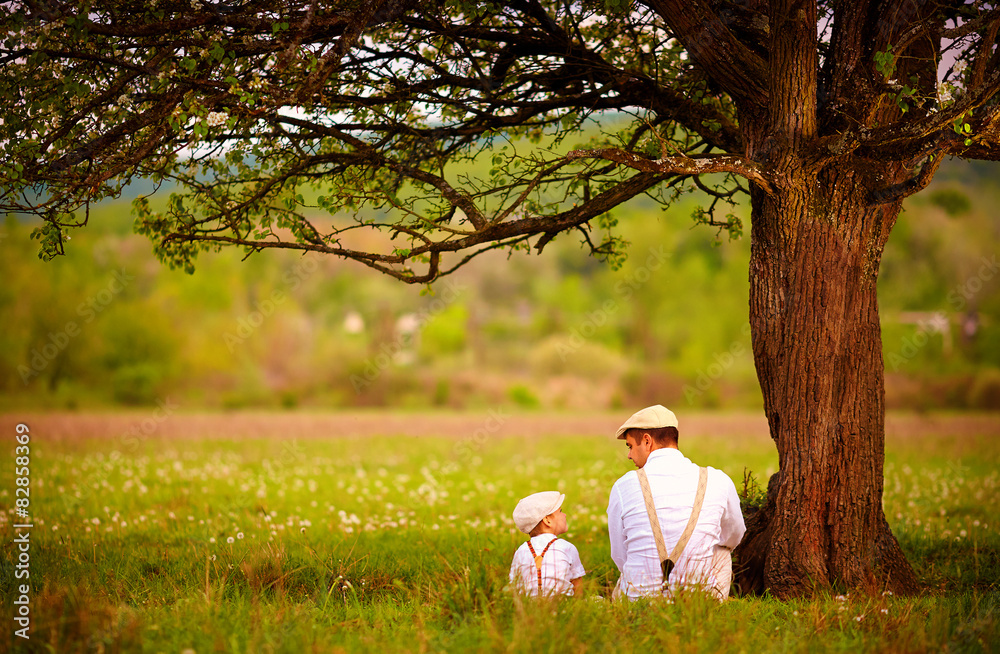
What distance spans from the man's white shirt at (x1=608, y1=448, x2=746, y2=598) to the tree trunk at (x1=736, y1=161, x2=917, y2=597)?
1.06m

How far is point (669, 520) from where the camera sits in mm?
4840

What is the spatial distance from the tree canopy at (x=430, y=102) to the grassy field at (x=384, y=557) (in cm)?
272

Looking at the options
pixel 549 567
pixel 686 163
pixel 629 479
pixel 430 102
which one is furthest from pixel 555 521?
pixel 430 102

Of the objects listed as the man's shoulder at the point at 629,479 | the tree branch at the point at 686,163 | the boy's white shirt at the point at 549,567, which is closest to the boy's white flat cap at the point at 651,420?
the man's shoulder at the point at 629,479

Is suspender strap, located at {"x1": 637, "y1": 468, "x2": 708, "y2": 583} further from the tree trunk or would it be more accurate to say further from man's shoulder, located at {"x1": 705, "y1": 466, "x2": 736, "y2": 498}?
the tree trunk

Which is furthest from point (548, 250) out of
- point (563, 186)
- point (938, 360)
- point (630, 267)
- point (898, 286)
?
point (563, 186)

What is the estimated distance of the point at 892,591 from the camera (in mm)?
5672

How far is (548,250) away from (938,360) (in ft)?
160

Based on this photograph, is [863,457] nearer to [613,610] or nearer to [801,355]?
[801,355]

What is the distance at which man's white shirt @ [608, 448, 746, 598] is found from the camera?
4.83m

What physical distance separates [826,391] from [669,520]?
1.86 meters

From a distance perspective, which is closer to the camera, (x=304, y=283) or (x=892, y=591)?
(x=892, y=591)

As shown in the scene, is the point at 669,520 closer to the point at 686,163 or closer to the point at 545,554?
the point at 545,554

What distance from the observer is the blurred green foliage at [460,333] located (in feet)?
146
